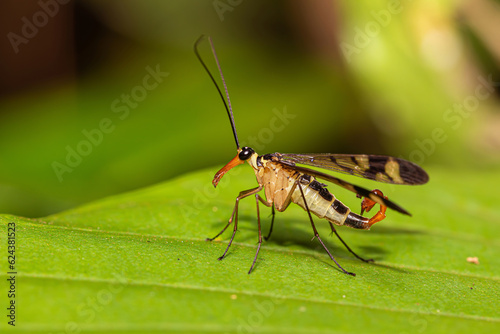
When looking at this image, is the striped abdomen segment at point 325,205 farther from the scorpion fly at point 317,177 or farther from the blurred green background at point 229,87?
the blurred green background at point 229,87

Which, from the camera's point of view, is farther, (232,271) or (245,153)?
(245,153)

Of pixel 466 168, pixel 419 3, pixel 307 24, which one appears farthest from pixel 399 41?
pixel 466 168

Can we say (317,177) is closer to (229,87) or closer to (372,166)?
(372,166)

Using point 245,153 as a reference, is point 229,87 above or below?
above

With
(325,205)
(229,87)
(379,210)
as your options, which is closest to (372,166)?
(379,210)

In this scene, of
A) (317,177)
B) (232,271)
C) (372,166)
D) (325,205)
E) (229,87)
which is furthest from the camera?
(229,87)

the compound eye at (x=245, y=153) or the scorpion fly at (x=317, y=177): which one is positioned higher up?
the compound eye at (x=245, y=153)

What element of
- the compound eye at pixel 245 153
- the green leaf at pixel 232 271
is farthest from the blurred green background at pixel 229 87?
the compound eye at pixel 245 153

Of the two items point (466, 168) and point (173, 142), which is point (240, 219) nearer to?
point (173, 142)
